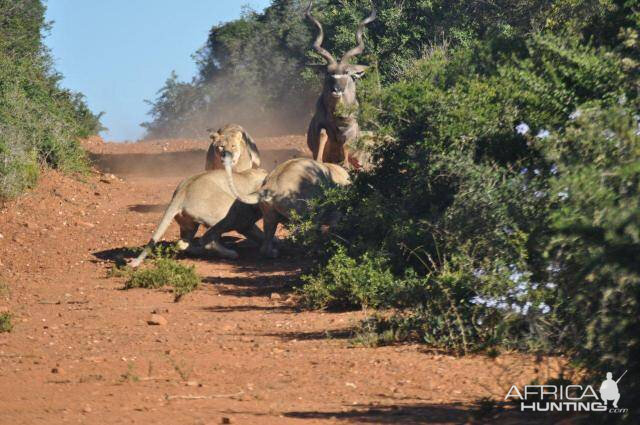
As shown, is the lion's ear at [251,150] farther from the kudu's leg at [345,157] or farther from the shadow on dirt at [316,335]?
the shadow on dirt at [316,335]

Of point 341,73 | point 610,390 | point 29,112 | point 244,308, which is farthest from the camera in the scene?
point 29,112

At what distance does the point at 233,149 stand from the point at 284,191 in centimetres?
253

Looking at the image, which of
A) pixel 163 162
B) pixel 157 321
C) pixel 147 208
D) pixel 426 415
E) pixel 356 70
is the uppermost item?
pixel 356 70

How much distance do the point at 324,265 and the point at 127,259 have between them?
3561 mm

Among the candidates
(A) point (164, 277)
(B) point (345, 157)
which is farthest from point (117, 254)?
(B) point (345, 157)

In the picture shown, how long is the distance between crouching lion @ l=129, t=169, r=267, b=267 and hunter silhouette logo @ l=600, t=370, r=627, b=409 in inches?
322

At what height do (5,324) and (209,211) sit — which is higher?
(209,211)

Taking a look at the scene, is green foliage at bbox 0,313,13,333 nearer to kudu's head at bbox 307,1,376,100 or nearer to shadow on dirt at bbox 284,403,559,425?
shadow on dirt at bbox 284,403,559,425

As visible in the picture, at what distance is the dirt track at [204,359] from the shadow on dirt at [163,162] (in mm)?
7492

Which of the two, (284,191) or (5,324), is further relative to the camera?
(284,191)

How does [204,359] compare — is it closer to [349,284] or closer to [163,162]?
[349,284]

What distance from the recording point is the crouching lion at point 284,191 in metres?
12.6

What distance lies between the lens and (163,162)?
2375 centimetres

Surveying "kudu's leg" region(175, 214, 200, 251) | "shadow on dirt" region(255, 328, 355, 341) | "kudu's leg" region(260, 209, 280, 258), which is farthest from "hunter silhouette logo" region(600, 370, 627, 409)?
"kudu's leg" region(175, 214, 200, 251)
